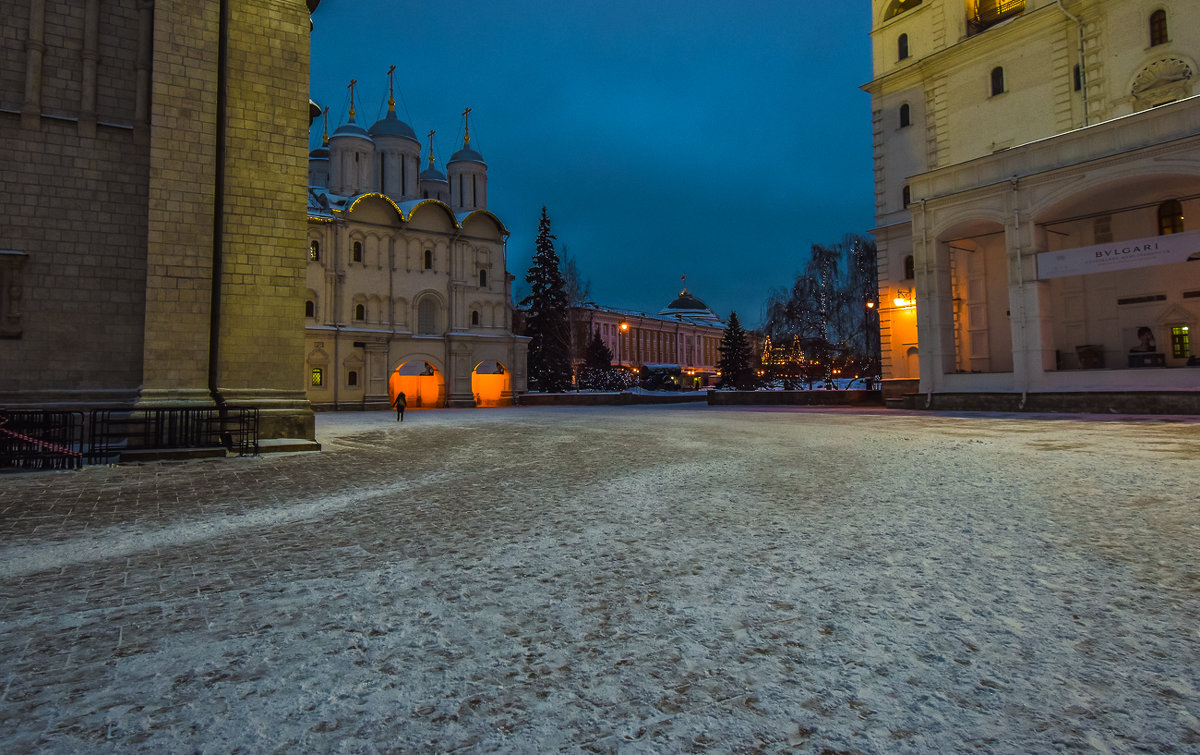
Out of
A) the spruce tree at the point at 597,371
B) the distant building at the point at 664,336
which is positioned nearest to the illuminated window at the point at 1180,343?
the spruce tree at the point at 597,371

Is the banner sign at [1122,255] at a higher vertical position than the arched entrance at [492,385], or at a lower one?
higher

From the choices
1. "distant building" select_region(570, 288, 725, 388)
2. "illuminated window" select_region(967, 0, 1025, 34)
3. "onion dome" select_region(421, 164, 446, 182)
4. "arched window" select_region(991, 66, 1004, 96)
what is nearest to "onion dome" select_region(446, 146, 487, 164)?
"onion dome" select_region(421, 164, 446, 182)

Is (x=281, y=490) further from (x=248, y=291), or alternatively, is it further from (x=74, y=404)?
(x=74, y=404)

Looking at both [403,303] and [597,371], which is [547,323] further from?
[403,303]

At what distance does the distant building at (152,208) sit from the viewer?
12.2 m

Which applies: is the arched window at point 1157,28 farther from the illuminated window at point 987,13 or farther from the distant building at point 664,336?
the distant building at point 664,336

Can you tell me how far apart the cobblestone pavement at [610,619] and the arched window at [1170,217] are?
21573 mm

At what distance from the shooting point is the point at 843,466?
355 inches

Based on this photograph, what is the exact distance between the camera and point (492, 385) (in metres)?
42.8

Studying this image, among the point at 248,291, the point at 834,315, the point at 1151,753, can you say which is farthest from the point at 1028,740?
the point at 834,315

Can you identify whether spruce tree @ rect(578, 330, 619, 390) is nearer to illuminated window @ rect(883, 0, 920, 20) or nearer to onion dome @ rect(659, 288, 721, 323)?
illuminated window @ rect(883, 0, 920, 20)

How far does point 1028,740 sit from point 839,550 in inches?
93.9

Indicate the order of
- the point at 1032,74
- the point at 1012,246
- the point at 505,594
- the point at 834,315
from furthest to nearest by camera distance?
the point at 834,315
the point at 1032,74
the point at 1012,246
the point at 505,594

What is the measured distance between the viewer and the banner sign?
734 inches
